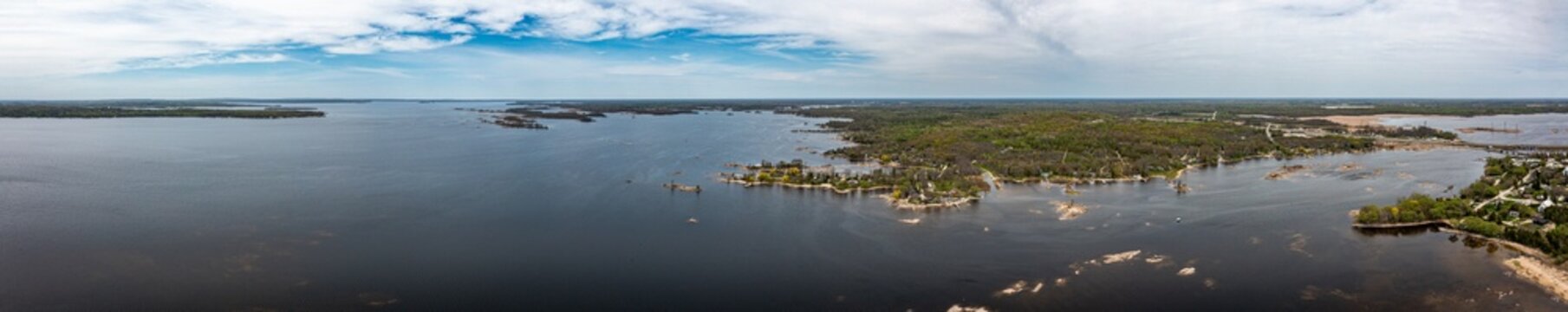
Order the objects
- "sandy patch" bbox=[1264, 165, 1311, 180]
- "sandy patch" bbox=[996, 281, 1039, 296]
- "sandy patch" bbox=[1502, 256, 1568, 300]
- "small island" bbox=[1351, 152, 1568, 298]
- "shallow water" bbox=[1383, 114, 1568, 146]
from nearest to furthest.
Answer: "sandy patch" bbox=[1502, 256, 1568, 300] < "sandy patch" bbox=[996, 281, 1039, 296] < "small island" bbox=[1351, 152, 1568, 298] < "sandy patch" bbox=[1264, 165, 1311, 180] < "shallow water" bbox=[1383, 114, 1568, 146]

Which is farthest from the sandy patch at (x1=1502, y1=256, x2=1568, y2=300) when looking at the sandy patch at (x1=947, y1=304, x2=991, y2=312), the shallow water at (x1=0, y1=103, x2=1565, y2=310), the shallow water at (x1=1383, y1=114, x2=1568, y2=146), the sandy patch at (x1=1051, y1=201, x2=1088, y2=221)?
the shallow water at (x1=1383, y1=114, x2=1568, y2=146)

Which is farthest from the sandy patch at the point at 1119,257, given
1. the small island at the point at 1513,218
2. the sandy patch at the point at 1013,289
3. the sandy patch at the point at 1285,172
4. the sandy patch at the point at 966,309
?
the sandy patch at the point at 1285,172

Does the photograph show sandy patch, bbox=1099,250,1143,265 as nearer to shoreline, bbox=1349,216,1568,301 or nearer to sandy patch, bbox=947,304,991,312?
sandy patch, bbox=947,304,991,312

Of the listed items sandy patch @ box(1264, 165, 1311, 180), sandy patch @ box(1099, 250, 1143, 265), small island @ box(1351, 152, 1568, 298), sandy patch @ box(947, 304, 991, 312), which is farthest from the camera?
sandy patch @ box(1264, 165, 1311, 180)

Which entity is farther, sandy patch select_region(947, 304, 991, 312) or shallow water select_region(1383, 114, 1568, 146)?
shallow water select_region(1383, 114, 1568, 146)

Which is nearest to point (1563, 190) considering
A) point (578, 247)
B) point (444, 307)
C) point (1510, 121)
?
point (578, 247)
